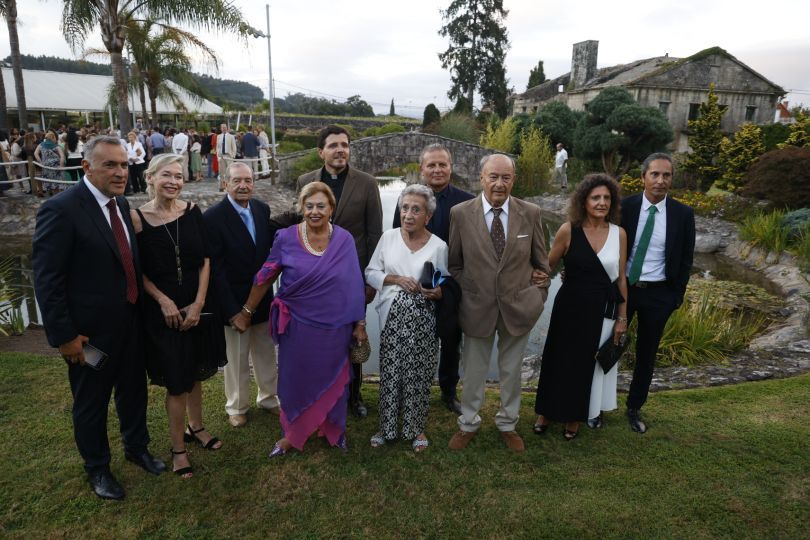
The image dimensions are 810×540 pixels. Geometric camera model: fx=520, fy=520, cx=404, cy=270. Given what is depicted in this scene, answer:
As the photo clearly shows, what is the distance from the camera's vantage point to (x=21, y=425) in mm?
3861

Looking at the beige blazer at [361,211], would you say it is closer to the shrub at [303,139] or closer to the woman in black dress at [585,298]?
the woman in black dress at [585,298]

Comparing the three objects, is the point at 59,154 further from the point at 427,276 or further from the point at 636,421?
the point at 636,421

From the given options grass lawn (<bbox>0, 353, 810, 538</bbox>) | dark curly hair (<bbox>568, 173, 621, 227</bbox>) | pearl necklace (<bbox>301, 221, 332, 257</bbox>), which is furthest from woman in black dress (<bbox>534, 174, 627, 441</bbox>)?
pearl necklace (<bbox>301, 221, 332, 257</bbox>)

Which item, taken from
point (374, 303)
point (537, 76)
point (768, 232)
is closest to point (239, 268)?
point (374, 303)

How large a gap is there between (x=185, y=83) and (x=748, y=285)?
68.6ft

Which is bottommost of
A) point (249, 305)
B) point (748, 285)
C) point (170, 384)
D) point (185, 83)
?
point (748, 285)

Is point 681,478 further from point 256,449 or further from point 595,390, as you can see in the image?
point 256,449

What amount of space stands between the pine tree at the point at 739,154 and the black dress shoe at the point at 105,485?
16.3m

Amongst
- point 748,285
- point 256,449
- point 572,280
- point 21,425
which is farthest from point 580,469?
point 748,285

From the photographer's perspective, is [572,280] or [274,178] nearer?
[572,280]

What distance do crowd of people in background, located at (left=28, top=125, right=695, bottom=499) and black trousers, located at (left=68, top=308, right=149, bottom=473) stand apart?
10 millimetres

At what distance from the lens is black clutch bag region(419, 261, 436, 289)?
132 inches

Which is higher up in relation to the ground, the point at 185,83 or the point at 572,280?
the point at 185,83

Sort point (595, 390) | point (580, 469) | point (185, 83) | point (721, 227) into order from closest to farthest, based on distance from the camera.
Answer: point (580, 469) < point (595, 390) < point (721, 227) < point (185, 83)
